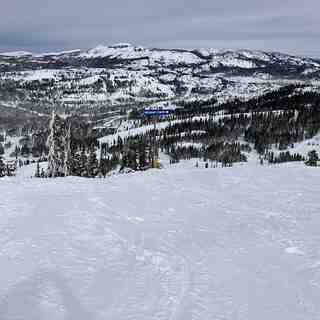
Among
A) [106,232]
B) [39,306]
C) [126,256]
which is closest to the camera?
[39,306]

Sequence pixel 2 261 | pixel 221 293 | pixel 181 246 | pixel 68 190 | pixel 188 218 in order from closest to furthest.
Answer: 1. pixel 221 293
2. pixel 2 261
3. pixel 181 246
4. pixel 188 218
5. pixel 68 190

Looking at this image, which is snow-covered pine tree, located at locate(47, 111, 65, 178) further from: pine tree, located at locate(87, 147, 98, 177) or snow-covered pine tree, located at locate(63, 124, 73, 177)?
pine tree, located at locate(87, 147, 98, 177)

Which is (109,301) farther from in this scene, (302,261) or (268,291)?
(302,261)

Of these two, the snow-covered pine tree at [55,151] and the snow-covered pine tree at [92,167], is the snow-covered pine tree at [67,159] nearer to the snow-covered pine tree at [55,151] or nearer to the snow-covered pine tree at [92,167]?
the snow-covered pine tree at [55,151]

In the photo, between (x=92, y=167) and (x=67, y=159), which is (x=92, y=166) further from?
(x=67, y=159)

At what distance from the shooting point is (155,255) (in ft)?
49.9

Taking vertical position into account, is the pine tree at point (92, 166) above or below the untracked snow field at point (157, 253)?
below

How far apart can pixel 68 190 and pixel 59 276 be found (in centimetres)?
1331

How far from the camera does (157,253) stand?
15.4 m

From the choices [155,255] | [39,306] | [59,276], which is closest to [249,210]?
[155,255]

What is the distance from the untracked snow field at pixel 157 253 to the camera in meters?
11.4

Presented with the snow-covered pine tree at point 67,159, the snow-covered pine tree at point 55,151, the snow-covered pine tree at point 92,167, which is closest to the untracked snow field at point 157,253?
the snow-covered pine tree at point 67,159

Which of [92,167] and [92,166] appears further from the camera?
[92,166]

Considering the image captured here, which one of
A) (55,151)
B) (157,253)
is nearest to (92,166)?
(55,151)
